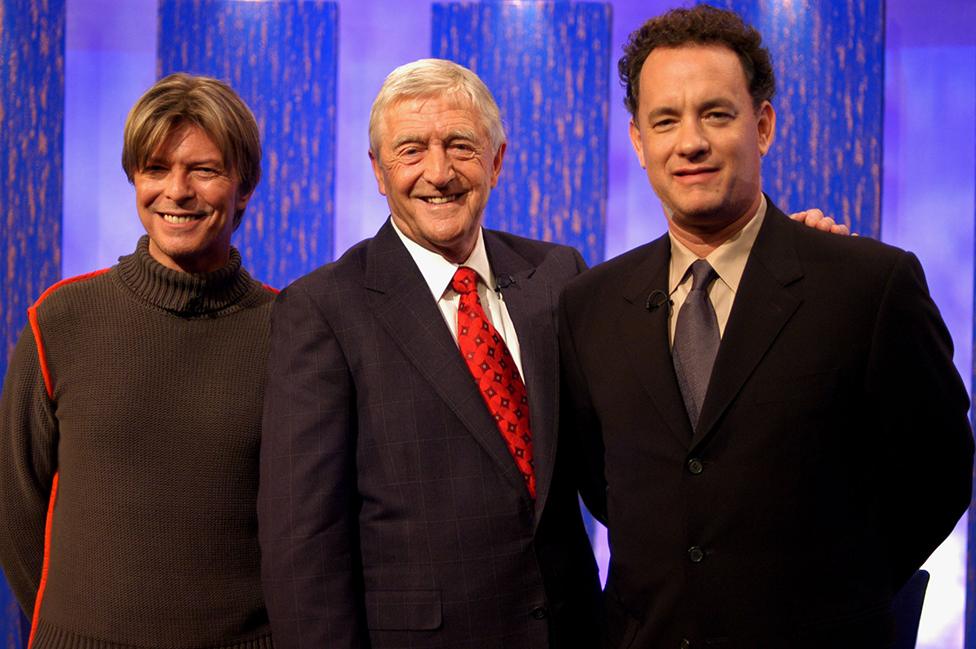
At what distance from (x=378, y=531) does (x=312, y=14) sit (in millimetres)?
1501

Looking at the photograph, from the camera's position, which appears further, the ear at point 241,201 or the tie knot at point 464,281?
the ear at point 241,201

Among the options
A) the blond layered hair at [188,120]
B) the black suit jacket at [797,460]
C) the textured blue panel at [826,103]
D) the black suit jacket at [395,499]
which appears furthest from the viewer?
the textured blue panel at [826,103]

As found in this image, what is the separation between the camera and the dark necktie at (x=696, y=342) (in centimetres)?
168

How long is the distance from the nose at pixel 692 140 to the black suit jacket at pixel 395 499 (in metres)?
0.55

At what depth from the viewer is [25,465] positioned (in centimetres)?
203

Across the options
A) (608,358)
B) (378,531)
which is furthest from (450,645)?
(608,358)

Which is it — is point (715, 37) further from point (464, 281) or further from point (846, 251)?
point (464, 281)

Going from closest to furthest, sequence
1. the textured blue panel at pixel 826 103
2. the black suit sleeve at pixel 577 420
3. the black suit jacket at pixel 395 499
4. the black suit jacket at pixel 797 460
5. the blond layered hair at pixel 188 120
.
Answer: the black suit jacket at pixel 797 460, the black suit jacket at pixel 395 499, the black suit sleeve at pixel 577 420, the blond layered hair at pixel 188 120, the textured blue panel at pixel 826 103

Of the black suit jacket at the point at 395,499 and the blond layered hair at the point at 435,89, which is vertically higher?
the blond layered hair at the point at 435,89

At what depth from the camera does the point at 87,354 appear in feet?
6.49

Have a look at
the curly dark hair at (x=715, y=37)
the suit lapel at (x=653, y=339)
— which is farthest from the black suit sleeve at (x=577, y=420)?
the curly dark hair at (x=715, y=37)

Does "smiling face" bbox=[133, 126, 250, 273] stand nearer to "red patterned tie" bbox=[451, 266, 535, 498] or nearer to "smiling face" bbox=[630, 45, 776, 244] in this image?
"red patterned tie" bbox=[451, 266, 535, 498]

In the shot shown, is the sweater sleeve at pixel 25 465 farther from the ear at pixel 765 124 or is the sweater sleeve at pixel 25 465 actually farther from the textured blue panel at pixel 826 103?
the textured blue panel at pixel 826 103

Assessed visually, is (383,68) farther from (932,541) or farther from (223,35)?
(932,541)
